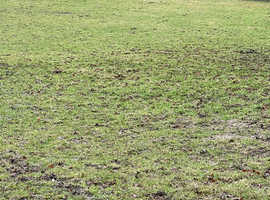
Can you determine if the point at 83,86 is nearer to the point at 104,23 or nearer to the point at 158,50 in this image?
the point at 158,50

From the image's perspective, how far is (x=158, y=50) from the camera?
1775 cm

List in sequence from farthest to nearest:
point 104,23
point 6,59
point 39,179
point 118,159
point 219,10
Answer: point 219,10, point 104,23, point 6,59, point 118,159, point 39,179

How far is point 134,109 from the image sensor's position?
12039 millimetres

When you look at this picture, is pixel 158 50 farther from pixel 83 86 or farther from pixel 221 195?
pixel 221 195

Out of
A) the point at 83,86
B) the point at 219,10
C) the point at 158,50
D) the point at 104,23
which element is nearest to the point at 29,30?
the point at 104,23

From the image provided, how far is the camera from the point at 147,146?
32.2 ft

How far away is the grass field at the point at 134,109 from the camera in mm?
8383

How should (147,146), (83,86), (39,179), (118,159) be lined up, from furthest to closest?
(83,86) → (147,146) → (118,159) → (39,179)

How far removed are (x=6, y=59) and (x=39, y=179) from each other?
8.89 meters

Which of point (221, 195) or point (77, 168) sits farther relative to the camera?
point (77, 168)

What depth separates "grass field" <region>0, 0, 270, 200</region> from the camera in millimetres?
8383

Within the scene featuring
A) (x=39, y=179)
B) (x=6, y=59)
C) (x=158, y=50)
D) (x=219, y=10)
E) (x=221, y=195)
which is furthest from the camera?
(x=219, y=10)

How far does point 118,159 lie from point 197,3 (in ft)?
68.1

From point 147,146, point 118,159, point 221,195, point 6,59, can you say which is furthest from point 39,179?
point 6,59
